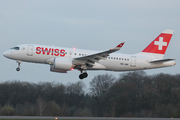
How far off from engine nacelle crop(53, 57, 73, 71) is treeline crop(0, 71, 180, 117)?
14.6 metres

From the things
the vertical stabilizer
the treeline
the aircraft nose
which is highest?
the vertical stabilizer

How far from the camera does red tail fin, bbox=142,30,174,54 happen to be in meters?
45.8

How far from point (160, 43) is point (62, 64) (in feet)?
49.1

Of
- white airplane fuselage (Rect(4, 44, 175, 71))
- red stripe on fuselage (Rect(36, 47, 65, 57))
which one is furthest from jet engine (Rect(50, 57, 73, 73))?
red stripe on fuselage (Rect(36, 47, 65, 57))

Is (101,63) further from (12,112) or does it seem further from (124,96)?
(124,96)

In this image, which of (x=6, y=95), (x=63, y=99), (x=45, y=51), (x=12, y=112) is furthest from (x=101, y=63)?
(x=6, y=95)

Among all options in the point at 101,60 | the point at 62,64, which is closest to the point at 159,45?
the point at 101,60

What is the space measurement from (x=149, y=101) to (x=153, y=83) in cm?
539

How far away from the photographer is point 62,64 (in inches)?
1576

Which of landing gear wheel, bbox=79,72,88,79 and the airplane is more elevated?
the airplane

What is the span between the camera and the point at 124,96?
205ft

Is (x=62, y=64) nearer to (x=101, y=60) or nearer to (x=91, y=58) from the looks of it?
(x=91, y=58)

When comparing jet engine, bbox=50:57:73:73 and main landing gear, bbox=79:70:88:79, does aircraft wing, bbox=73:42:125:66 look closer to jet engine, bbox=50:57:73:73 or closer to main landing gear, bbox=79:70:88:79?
jet engine, bbox=50:57:73:73

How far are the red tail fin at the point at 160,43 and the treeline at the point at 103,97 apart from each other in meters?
12.3
